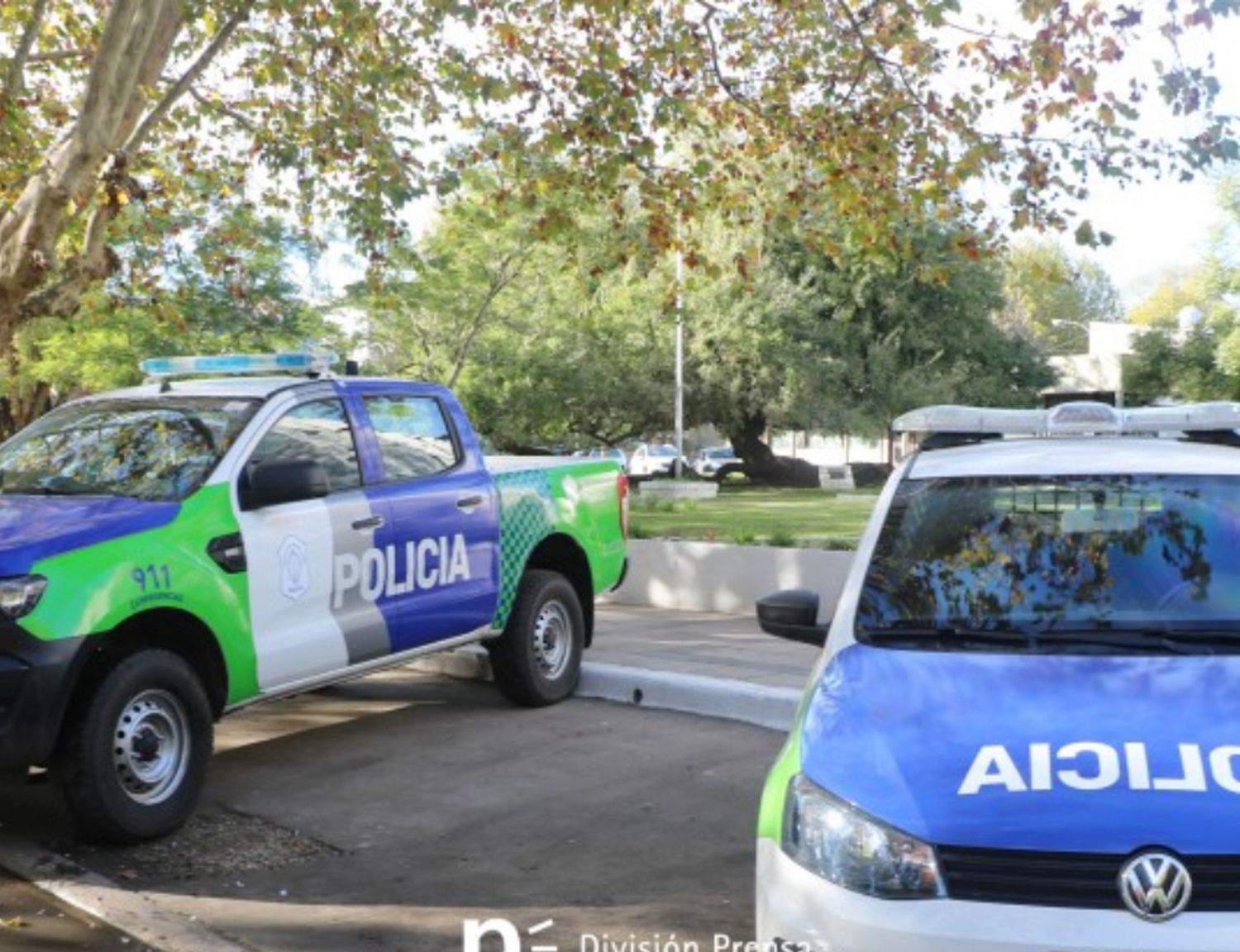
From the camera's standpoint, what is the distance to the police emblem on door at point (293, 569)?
6.45 m

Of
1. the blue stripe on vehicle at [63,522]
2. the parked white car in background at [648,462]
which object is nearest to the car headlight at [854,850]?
the blue stripe on vehicle at [63,522]

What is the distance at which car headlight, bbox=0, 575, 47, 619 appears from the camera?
17.3 ft

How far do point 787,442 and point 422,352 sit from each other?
54.9 metres

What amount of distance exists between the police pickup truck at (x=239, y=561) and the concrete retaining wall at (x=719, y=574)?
3696mm

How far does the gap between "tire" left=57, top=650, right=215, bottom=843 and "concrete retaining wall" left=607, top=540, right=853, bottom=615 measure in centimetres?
671

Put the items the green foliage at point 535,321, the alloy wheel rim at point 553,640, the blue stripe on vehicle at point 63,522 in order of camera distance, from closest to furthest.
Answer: the blue stripe on vehicle at point 63,522, the alloy wheel rim at point 553,640, the green foliage at point 535,321

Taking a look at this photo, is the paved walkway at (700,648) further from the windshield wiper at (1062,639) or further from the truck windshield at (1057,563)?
the windshield wiper at (1062,639)

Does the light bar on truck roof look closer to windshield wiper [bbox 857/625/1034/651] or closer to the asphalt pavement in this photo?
windshield wiper [bbox 857/625/1034/651]

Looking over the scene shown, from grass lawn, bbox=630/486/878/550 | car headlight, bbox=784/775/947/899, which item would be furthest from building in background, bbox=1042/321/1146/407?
car headlight, bbox=784/775/947/899

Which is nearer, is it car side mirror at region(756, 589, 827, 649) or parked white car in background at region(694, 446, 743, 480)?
car side mirror at region(756, 589, 827, 649)

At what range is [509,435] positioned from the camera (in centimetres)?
4088

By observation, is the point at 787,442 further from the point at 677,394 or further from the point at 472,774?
the point at 472,774

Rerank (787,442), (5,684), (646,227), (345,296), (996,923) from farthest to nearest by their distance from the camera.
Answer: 1. (787,442)
2. (345,296)
3. (646,227)
4. (5,684)
5. (996,923)

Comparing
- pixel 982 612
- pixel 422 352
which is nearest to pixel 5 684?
pixel 982 612
